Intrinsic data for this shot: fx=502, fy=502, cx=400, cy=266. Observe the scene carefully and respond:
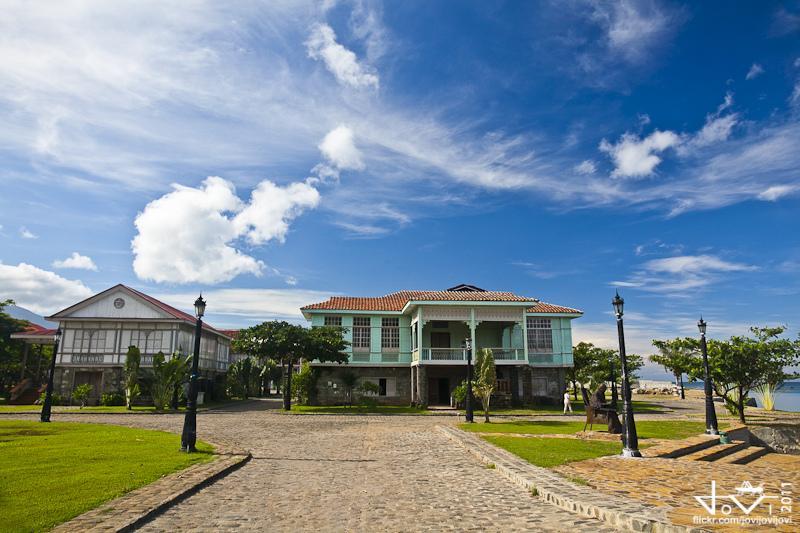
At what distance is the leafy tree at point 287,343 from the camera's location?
29062 mm

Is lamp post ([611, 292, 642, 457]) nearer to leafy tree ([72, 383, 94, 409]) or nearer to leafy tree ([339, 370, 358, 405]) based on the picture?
leafy tree ([339, 370, 358, 405])

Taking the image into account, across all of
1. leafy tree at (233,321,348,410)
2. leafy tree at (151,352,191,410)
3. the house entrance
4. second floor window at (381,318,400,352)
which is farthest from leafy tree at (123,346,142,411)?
the house entrance

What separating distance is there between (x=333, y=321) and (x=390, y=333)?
13.4 feet

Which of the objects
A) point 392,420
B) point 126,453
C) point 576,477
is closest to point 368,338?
point 392,420

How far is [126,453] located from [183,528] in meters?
6.49

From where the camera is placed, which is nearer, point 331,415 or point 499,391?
point 331,415

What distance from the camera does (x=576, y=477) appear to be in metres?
9.21

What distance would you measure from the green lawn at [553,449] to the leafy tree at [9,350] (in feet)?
122

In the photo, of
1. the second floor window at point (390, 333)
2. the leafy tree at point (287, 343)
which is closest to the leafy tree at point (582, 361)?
the second floor window at point (390, 333)

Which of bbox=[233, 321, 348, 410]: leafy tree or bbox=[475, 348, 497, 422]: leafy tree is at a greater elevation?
bbox=[233, 321, 348, 410]: leafy tree

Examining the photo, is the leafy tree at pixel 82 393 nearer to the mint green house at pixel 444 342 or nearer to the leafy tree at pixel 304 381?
the leafy tree at pixel 304 381

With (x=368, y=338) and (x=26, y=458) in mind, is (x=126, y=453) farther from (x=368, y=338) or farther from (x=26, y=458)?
(x=368, y=338)

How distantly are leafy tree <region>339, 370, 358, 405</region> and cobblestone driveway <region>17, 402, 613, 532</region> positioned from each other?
1747 cm

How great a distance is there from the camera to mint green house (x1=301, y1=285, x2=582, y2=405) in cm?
3256
